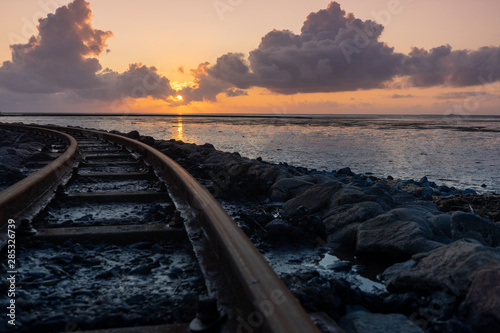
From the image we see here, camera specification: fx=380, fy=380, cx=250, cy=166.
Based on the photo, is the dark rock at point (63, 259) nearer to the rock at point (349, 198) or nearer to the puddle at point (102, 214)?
the puddle at point (102, 214)

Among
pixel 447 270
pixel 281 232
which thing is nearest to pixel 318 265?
pixel 281 232

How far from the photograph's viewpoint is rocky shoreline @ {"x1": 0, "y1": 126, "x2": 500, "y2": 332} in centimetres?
193

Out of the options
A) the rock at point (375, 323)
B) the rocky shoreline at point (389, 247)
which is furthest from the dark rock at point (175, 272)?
the rock at point (375, 323)

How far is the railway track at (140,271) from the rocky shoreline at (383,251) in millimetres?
470

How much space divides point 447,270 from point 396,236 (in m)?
0.80

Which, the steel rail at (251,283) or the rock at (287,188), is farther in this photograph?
the rock at (287,188)

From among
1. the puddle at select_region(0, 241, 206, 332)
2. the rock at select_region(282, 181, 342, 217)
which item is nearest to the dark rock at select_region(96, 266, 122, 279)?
the puddle at select_region(0, 241, 206, 332)

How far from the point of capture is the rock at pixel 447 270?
213 centimetres

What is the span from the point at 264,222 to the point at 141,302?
1920mm

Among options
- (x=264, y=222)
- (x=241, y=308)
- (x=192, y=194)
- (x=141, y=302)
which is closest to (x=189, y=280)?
(x=141, y=302)

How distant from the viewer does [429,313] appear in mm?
2029

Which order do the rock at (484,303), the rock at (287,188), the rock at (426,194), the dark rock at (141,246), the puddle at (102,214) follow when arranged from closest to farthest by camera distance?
1. the rock at (484,303)
2. the dark rock at (141,246)
3. the puddle at (102,214)
4. the rock at (287,188)
5. the rock at (426,194)

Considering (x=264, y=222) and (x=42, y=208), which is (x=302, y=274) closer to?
(x=264, y=222)

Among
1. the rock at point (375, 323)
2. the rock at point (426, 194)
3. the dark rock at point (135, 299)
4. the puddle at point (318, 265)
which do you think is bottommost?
the rock at point (426, 194)
